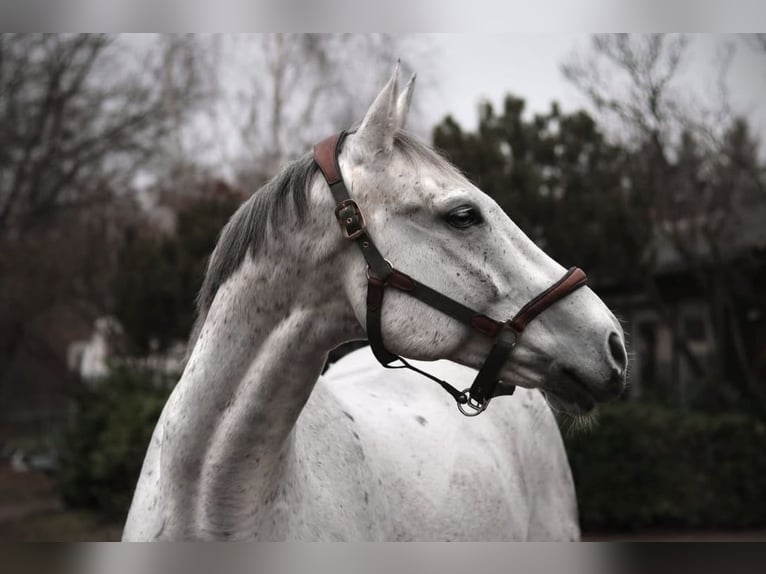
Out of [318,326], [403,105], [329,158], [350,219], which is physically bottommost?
[318,326]

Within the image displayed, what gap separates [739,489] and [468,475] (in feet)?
22.5

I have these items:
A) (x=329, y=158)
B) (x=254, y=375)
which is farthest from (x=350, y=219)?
(x=254, y=375)

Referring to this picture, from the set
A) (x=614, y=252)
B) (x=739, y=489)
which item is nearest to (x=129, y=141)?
(x=614, y=252)

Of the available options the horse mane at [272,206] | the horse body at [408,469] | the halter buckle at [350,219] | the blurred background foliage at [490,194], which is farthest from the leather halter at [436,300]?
the blurred background foliage at [490,194]

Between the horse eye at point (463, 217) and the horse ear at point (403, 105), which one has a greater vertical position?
the horse ear at point (403, 105)

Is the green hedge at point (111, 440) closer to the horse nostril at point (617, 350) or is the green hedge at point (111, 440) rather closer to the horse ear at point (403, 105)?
the horse ear at point (403, 105)

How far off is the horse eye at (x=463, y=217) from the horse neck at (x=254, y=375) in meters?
0.32

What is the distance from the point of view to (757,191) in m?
8.74

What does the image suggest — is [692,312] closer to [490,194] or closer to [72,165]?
[490,194]

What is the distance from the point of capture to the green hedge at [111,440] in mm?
8461

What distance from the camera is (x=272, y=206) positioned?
2.06 m

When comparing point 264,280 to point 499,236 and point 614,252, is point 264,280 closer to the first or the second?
point 499,236

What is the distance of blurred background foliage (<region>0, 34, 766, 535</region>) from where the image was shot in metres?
8.37

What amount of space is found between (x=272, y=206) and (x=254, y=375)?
482 mm
